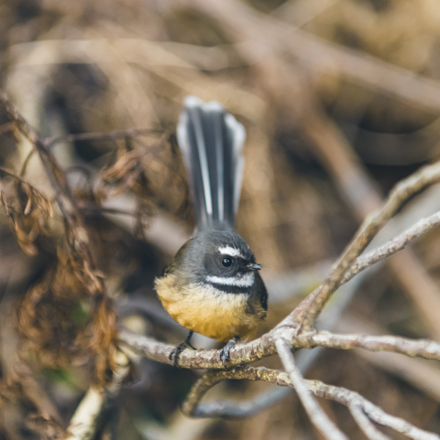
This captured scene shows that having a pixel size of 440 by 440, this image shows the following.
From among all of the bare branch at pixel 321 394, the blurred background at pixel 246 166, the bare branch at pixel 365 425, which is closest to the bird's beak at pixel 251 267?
the bare branch at pixel 321 394

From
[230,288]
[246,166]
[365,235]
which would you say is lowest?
[365,235]

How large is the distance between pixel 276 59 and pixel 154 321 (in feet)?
8.47

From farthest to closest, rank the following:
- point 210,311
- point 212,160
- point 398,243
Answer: point 212,160 < point 210,311 < point 398,243

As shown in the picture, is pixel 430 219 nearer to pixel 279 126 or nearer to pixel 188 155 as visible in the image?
pixel 188 155

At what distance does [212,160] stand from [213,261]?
2.35 ft

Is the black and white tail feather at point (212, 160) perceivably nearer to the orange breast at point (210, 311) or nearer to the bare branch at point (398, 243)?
the orange breast at point (210, 311)

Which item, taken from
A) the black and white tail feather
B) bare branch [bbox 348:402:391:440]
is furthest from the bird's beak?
bare branch [bbox 348:402:391:440]

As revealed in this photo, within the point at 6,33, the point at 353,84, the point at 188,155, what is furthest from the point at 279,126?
the point at 6,33

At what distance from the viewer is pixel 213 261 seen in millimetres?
1990

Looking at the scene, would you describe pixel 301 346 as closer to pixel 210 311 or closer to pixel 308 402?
pixel 308 402

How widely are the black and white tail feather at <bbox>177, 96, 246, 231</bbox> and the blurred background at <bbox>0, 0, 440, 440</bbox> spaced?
157 millimetres

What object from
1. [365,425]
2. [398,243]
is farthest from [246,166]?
[365,425]

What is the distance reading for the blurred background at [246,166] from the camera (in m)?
2.84

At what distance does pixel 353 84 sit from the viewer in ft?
14.2
